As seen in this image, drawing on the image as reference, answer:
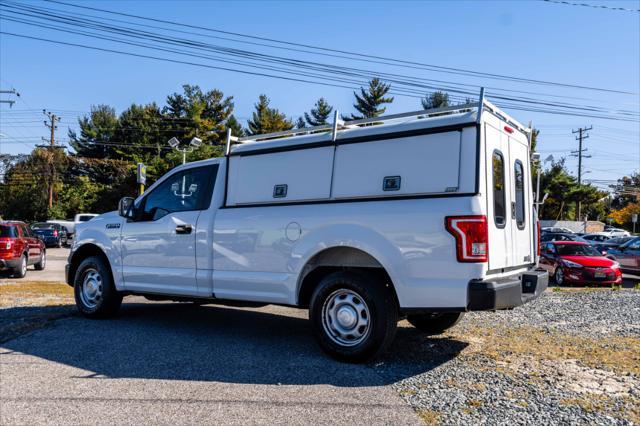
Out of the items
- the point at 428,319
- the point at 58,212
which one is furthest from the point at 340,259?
the point at 58,212

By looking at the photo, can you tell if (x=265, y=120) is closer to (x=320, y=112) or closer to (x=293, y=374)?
(x=320, y=112)

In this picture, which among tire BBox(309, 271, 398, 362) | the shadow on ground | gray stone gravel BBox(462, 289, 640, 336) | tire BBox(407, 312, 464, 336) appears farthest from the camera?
gray stone gravel BBox(462, 289, 640, 336)

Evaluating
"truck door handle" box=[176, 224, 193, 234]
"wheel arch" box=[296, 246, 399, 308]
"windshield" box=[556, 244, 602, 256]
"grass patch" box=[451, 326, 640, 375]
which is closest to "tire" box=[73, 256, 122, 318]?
"truck door handle" box=[176, 224, 193, 234]

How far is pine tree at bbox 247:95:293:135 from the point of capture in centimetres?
5906

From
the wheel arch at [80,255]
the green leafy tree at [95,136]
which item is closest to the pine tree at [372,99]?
the green leafy tree at [95,136]

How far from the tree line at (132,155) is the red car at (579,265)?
112ft

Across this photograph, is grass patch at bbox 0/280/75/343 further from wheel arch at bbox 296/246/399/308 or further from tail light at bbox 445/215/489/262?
tail light at bbox 445/215/489/262

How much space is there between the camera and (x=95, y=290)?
25.3 ft

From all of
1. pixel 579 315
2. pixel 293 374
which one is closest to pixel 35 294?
pixel 293 374

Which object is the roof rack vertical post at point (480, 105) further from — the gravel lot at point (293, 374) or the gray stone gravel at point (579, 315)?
the gray stone gravel at point (579, 315)

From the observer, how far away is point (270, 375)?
194 inches

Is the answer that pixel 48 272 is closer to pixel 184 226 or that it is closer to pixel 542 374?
pixel 184 226

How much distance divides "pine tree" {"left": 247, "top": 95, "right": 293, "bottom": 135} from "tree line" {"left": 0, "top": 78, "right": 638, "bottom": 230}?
11 cm

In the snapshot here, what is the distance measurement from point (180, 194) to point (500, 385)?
450 centimetres
